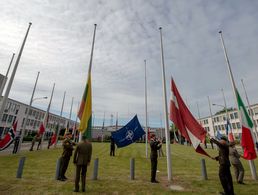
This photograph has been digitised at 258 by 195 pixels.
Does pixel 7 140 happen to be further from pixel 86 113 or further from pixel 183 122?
pixel 183 122

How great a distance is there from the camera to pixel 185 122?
8.58m

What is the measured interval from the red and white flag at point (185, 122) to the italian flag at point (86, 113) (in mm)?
4364

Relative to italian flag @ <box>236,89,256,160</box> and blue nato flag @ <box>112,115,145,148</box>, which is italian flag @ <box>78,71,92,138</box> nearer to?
blue nato flag @ <box>112,115,145,148</box>

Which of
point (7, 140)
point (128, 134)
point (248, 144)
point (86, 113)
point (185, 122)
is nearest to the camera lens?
point (248, 144)

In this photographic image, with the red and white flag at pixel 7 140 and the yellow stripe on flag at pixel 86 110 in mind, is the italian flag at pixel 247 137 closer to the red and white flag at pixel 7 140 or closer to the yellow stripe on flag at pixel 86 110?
the yellow stripe on flag at pixel 86 110

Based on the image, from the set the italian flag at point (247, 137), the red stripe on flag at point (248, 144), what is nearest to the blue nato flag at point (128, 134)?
the italian flag at point (247, 137)

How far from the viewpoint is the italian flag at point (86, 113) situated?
847cm

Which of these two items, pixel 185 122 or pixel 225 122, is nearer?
pixel 185 122

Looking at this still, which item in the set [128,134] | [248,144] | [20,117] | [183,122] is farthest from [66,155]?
[20,117]

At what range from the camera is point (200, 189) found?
23.4 ft

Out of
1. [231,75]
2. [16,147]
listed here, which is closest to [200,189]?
[231,75]

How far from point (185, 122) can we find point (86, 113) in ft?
16.7

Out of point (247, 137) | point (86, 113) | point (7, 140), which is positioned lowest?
point (7, 140)

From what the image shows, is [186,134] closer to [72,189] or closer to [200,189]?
[200,189]
